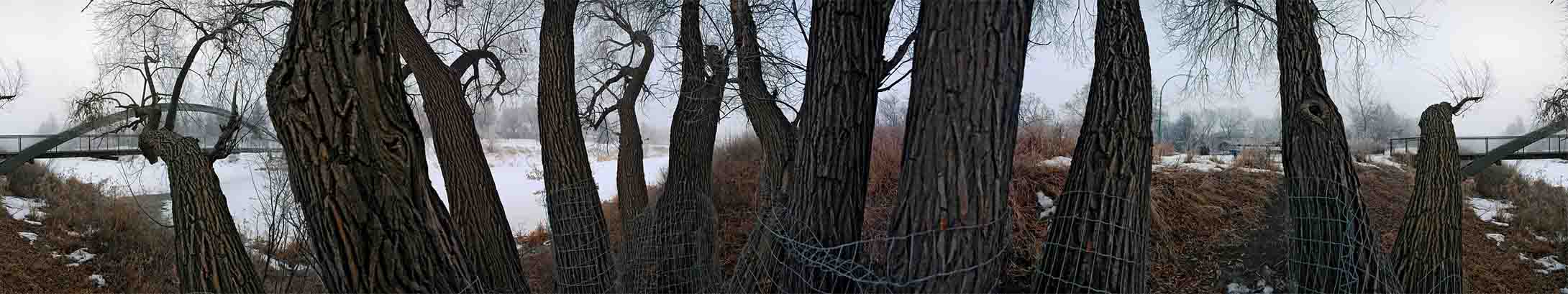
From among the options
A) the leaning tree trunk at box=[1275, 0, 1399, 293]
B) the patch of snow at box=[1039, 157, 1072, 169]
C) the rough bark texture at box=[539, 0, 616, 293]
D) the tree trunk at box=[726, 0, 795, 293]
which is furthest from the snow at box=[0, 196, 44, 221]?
the leaning tree trunk at box=[1275, 0, 1399, 293]

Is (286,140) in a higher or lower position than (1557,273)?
higher

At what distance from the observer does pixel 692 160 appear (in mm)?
6984

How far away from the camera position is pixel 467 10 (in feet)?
28.7

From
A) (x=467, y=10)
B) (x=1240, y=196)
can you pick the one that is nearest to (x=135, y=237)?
(x=467, y=10)

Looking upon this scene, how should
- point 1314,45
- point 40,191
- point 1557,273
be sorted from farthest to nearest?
1. point 40,191
2. point 1557,273
3. point 1314,45

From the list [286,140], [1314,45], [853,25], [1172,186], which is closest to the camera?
[286,140]

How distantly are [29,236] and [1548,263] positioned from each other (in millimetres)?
19502

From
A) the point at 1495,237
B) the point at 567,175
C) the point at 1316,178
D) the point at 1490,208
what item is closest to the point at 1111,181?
the point at 1316,178

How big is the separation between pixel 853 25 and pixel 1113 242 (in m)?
1.89

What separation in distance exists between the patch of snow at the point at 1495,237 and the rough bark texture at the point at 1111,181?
829 cm

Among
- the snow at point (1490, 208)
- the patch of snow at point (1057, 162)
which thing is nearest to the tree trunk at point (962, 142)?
the patch of snow at point (1057, 162)

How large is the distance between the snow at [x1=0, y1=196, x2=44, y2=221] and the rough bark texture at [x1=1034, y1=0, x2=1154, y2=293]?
1426 centimetres

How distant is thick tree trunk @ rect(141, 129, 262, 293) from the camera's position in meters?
4.76

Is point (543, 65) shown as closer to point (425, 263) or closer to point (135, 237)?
point (425, 263)
